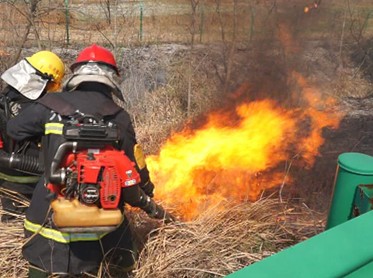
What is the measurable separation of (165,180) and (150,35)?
8483 millimetres

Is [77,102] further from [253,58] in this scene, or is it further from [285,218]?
[253,58]

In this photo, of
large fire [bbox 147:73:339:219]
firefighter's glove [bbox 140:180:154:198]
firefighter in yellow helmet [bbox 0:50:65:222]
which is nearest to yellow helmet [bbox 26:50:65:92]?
firefighter in yellow helmet [bbox 0:50:65:222]

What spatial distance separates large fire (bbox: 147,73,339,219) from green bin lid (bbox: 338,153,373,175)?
1591 mm

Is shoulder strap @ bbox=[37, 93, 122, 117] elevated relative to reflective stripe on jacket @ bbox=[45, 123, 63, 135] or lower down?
elevated

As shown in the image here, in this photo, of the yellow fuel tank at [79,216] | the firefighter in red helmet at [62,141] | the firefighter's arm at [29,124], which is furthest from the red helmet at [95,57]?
the yellow fuel tank at [79,216]

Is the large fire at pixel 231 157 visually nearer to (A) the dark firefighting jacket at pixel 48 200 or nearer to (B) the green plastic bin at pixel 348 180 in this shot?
(B) the green plastic bin at pixel 348 180

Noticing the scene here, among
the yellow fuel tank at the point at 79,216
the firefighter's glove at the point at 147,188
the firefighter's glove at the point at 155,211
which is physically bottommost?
the firefighter's glove at the point at 155,211

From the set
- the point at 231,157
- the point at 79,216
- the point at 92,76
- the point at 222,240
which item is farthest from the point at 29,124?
the point at 231,157

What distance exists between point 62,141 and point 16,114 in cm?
128

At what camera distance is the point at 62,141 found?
2.64 m

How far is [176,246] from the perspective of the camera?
3547 millimetres

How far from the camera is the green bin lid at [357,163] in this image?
2.88 m

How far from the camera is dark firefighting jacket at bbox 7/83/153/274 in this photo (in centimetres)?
276

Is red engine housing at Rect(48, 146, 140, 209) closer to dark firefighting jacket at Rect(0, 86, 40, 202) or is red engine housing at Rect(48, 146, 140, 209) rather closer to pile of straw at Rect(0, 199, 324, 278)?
pile of straw at Rect(0, 199, 324, 278)
